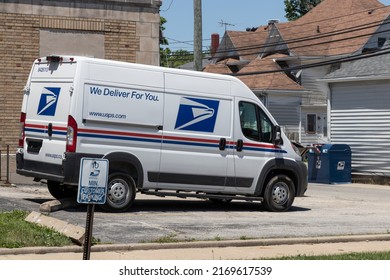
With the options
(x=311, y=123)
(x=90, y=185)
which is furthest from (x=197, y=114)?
(x=311, y=123)

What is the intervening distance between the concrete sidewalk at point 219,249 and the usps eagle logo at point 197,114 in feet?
13.0

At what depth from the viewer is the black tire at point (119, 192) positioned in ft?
47.9

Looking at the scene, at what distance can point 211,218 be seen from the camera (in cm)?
1491

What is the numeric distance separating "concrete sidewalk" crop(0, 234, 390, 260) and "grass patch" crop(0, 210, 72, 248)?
0.98 feet

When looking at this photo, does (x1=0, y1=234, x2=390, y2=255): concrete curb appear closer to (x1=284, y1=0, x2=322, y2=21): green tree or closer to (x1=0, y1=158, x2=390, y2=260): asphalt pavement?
(x1=0, y1=158, x2=390, y2=260): asphalt pavement

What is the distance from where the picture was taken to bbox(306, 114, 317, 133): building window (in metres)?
49.9

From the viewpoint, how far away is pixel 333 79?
30.9 metres

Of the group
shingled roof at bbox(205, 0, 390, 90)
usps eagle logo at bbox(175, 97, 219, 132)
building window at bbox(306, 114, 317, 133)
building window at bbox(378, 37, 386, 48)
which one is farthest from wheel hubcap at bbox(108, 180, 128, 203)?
building window at bbox(378, 37, 386, 48)

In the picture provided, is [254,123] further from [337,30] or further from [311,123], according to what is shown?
[337,30]

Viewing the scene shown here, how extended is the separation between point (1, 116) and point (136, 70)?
22.5ft

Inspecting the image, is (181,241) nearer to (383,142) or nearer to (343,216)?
(343,216)

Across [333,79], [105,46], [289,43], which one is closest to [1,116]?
[105,46]

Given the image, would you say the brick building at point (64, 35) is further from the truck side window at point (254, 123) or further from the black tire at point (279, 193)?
the black tire at point (279, 193)

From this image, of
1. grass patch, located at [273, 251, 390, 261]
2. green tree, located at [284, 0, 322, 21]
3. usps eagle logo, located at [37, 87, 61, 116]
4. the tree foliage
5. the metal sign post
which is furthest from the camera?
green tree, located at [284, 0, 322, 21]
